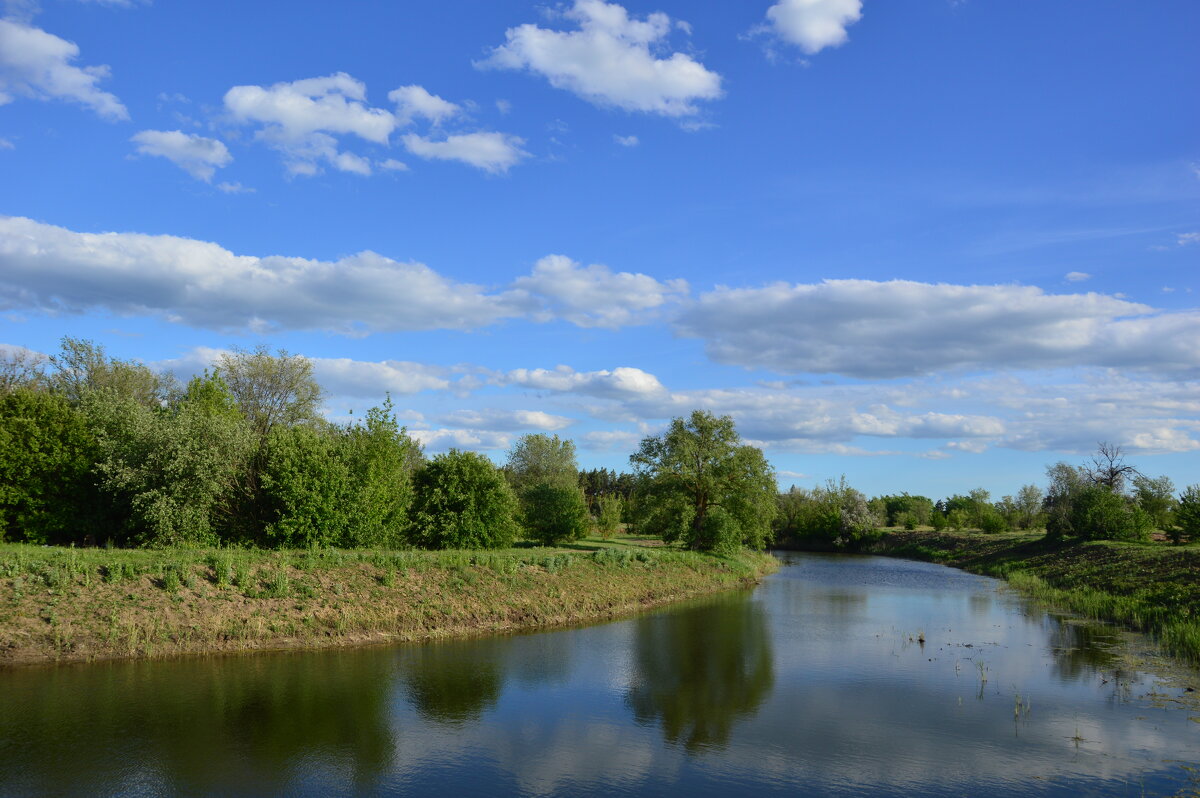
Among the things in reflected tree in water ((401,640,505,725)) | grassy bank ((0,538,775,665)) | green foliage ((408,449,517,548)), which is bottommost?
reflected tree in water ((401,640,505,725))

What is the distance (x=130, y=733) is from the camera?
15398 millimetres

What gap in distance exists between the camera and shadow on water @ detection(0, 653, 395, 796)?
13367mm

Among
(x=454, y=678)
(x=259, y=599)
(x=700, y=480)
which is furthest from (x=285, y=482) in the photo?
(x=700, y=480)

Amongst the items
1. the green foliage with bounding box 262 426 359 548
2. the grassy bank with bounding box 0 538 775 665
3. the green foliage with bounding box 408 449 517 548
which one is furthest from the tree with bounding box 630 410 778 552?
the green foliage with bounding box 262 426 359 548

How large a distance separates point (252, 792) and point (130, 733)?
15.4ft

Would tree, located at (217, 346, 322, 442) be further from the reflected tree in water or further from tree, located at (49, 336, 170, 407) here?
the reflected tree in water

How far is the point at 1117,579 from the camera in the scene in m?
37.9

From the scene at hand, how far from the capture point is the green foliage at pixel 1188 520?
147 feet

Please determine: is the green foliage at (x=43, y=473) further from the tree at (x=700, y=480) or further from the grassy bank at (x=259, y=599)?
the tree at (x=700, y=480)

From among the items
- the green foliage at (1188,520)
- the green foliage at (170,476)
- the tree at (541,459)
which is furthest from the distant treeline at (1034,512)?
the green foliage at (170,476)

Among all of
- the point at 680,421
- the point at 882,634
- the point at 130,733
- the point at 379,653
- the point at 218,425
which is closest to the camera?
the point at 130,733

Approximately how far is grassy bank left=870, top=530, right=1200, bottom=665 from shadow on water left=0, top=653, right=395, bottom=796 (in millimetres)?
25758

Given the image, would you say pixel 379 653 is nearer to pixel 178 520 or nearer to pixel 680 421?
pixel 178 520

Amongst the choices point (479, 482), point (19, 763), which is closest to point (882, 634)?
point (479, 482)
